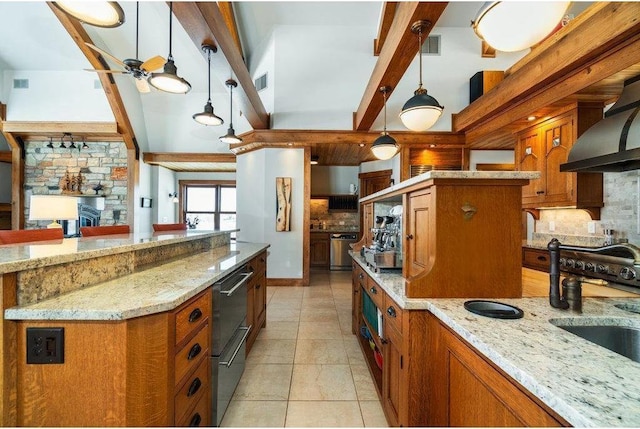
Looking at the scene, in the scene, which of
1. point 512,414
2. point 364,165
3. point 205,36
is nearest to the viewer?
point 512,414

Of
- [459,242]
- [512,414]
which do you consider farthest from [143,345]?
[459,242]

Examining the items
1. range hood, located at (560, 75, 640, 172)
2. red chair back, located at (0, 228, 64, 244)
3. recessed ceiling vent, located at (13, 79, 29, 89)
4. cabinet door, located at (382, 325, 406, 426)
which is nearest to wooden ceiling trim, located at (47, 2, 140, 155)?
recessed ceiling vent, located at (13, 79, 29, 89)

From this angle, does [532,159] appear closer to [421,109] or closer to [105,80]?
[421,109]

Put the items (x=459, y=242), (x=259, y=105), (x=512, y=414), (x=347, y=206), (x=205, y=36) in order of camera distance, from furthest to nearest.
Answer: (x=347, y=206) < (x=259, y=105) < (x=205, y=36) < (x=459, y=242) < (x=512, y=414)

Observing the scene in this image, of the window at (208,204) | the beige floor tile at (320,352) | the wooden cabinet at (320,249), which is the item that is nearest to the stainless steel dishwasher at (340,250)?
the wooden cabinet at (320,249)

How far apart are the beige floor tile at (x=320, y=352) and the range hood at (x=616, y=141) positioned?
9.21 ft

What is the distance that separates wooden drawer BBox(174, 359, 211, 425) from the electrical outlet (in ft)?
1.60

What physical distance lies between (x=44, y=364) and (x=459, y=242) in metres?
1.80

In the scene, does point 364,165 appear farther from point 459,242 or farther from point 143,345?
point 143,345

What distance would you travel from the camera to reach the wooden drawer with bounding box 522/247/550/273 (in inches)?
129

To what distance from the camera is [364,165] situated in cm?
676

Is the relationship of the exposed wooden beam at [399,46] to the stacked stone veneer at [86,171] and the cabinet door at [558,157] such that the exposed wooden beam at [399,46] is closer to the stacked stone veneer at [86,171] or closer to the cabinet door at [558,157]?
the cabinet door at [558,157]

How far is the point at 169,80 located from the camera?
2.78 metres

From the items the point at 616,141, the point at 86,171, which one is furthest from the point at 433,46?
the point at 86,171
